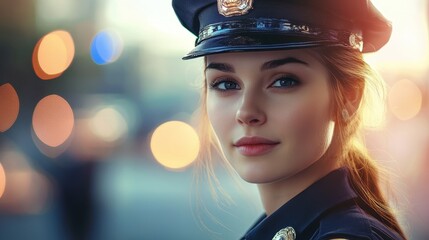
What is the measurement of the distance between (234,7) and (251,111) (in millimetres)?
224

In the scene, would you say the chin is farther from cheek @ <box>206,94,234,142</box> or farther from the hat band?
the hat band

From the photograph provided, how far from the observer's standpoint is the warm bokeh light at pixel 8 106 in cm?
920

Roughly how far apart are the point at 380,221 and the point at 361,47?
36cm

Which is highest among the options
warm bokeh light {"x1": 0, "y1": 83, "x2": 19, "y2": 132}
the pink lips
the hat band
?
warm bokeh light {"x1": 0, "y1": 83, "x2": 19, "y2": 132}

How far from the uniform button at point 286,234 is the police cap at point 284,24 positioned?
0.35 meters

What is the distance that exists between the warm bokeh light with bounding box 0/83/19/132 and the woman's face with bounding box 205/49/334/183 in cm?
797

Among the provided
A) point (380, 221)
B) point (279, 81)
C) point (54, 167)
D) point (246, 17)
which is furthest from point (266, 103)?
point (54, 167)

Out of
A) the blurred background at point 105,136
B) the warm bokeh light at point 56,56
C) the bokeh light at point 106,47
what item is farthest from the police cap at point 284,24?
the bokeh light at point 106,47

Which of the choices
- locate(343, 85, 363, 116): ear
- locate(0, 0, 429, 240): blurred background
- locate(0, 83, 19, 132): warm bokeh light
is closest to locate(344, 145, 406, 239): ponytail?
locate(343, 85, 363, 116): ear

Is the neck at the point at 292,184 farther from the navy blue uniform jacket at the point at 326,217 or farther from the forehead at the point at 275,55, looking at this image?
the forehead at the point at 275,55

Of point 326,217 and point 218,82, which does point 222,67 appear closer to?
point 218,82

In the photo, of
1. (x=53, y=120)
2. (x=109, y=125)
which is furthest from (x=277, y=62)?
(x=53, y=120)

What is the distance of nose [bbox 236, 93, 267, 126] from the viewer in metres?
→ 1.35

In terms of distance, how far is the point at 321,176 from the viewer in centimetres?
146
